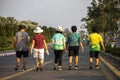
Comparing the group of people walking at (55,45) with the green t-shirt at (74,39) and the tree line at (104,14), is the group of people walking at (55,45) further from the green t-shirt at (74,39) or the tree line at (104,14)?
the tree line at (104,14)

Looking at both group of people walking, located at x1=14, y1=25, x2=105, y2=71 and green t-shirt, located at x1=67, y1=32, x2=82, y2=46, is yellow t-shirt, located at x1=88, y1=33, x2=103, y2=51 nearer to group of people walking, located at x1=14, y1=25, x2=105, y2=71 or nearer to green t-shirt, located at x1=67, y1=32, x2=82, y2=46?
group of people walking, located at x1=14, y1=25, x2=105, y2=71

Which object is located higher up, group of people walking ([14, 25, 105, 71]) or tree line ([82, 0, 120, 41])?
tree line ([82, 0, 120, 41])

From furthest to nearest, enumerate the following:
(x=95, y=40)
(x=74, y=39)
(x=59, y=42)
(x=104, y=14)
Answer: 1. (x=104, y=14)
2. (x=95, y=40)
3. (x=74, y=39)
4. (x=59, y=42)

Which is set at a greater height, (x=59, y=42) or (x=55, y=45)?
(x=59, y=42)

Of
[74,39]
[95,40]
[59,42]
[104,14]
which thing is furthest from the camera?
[104,14]

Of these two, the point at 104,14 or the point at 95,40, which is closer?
the point at 95,40

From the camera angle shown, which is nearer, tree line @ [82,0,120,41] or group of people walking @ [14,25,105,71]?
group of people walking @ [14,25,105,71]

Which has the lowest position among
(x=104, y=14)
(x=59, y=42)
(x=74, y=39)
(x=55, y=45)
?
(x=55, y=45)

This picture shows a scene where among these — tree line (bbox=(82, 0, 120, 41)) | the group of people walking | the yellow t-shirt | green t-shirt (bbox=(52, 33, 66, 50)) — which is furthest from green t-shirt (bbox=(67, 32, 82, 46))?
tree line (bbox=(82, 0, 120, 41))

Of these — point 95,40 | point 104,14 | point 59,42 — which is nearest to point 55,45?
point 59,42

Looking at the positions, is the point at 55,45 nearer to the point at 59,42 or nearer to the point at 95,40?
the point at 59,42

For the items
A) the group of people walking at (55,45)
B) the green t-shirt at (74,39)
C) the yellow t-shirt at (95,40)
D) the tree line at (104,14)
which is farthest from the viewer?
the tree line at (104,14)

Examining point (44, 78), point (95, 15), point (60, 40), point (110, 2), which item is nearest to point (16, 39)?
point (60, 40)

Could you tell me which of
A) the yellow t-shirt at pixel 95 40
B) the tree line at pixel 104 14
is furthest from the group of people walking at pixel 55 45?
the tree line at pixel 104 14
